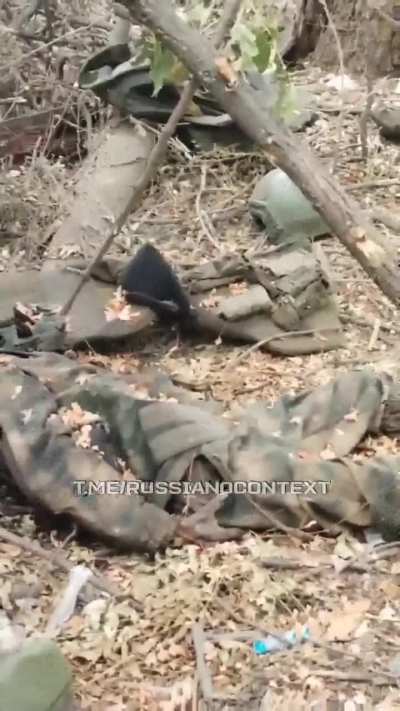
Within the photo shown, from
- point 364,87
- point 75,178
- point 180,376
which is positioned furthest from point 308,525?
point 364,87

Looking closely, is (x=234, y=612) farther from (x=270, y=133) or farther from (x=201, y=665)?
(x=270, y=133)

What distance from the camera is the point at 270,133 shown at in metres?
2.19

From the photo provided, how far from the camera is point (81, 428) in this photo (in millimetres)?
2418

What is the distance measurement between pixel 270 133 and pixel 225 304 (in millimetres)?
1090

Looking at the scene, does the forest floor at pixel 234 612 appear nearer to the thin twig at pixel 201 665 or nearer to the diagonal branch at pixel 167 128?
the thin twig at pixel 201 665

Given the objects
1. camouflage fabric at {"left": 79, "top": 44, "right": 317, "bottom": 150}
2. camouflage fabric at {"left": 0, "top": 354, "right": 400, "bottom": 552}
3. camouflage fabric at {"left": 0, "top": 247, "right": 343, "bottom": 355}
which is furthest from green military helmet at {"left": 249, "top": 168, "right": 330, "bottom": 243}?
camouflage fabric at {"left": 0, "top": 354, "right": 400, "bottom": 552}

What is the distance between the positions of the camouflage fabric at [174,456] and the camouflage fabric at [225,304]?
1.70 ft

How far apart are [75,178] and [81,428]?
217cm

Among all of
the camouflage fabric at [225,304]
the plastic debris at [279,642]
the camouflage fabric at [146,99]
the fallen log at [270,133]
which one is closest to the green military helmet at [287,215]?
the camouflage fabric at [225,304]

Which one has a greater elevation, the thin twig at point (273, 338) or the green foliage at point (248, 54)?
the green foliage at point (248, 54)

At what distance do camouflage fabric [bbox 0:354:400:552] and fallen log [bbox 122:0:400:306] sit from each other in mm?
438

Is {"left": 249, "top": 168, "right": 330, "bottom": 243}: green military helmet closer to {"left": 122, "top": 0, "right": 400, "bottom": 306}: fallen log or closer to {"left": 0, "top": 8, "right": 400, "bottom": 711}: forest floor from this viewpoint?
{"left": 0, "top": 8, "right": 400, "bottom": 711}: forest floor

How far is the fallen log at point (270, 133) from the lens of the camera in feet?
7.00

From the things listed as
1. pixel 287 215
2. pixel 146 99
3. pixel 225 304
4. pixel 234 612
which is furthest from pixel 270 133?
pixel 146 99
